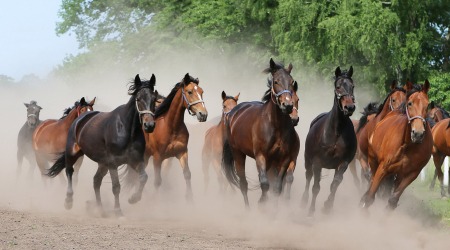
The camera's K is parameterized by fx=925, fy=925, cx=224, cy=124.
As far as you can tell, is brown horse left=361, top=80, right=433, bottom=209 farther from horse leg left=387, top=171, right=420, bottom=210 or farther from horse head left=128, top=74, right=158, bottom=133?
horse head left=128, top=74, right=158, bottom=133

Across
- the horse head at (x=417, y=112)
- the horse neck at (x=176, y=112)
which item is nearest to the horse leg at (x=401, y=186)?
the horse head at (x=417, y=112)

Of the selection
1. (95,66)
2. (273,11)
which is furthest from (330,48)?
(95,66)

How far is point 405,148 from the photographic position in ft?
43.3

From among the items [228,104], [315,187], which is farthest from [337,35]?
[315,187]

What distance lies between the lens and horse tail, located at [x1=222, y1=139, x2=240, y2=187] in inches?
643

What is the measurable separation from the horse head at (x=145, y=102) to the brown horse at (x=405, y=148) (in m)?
Result: 3.54

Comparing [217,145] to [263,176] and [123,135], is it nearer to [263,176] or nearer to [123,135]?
[123,135]

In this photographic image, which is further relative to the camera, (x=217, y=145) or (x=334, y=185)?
(x=217, y=145)

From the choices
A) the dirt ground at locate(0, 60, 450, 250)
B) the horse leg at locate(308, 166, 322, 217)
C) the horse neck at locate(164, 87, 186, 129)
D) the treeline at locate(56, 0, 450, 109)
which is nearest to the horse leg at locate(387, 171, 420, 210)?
the dirt ground at locate(0, 60, 450, 250)

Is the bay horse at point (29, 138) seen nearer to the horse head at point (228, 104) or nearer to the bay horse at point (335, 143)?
the horse head at point (228, 104)

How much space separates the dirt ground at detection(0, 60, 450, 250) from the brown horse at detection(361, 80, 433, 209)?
46 centimetres

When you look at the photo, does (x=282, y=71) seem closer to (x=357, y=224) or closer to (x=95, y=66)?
(x=357, y=224)

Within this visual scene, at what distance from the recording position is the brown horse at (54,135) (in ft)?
65.3

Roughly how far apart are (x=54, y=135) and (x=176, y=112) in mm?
4455
